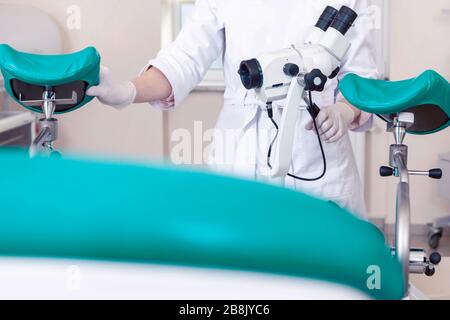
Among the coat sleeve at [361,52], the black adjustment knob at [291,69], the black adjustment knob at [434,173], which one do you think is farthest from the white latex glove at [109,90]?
the black adjustment knob at [434,173]

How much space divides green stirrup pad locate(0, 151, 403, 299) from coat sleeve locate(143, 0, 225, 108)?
1.16 m

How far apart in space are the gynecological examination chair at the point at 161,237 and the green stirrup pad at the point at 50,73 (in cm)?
88

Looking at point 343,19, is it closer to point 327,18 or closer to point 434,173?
point 327,18

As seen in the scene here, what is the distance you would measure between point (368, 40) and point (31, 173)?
125 cm

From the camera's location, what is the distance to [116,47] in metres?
3.63

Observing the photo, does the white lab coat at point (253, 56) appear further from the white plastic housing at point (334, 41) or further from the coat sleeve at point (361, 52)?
the white plastic housing at point (334, 41)

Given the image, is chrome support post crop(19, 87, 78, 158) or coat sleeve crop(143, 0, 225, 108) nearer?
chrome support post crop(19, 87, 78, 158)

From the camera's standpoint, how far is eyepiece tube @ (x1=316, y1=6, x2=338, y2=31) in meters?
1.21

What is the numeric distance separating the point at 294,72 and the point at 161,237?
875mm

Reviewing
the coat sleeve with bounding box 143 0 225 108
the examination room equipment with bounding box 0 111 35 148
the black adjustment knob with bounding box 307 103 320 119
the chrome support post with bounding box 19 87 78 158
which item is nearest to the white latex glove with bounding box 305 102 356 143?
the black adjustment knob with bounding box 307 103 320 119

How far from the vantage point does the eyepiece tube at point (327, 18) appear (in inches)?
47.8

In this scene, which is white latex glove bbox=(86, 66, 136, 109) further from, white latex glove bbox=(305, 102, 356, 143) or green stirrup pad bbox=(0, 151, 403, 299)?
green stirrup pad bbox=(0, 151, 403, 299)

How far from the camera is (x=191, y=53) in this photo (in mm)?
1503

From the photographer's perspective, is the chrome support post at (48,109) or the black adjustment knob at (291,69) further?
the chrome support post at (48,109)
